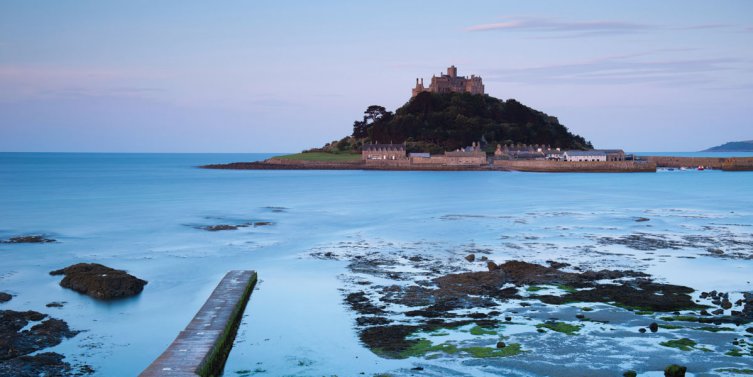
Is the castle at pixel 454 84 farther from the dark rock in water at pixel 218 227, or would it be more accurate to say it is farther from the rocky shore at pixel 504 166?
the dark rock in water at pixel 218 227

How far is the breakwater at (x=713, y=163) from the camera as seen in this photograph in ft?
319

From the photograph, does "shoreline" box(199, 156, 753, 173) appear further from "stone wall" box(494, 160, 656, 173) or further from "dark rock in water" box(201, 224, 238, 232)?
"dark rock in water" box(201, 224, 238, 232)

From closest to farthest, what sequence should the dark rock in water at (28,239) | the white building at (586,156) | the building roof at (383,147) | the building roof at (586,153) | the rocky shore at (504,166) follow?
the dark rock in water at (28,239), the rocky shore at (504,166), the white building at (586,156), the building roof at (586,153), the building roof at (383,147)

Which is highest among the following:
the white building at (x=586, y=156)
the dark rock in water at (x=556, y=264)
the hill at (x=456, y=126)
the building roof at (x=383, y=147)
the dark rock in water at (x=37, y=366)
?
the hill at (x=456, y=126)

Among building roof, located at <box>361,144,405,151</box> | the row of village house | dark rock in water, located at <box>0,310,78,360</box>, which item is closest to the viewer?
dark rock in water, located at <box>0,310,78,360</box>

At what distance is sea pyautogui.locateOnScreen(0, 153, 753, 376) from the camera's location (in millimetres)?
12156

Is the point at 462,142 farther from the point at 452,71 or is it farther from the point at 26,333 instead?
the point at 26,333

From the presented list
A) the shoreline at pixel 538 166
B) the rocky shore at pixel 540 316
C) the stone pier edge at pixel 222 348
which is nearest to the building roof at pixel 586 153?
the shoreline at pixel 538 166

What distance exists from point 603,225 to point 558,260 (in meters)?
11.1

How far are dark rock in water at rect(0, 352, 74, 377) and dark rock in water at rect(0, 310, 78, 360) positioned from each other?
0.28 meters

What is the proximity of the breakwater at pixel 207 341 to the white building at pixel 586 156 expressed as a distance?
3277 inches

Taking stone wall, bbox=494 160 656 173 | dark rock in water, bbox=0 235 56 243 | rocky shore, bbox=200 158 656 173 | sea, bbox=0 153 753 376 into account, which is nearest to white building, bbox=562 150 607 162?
stone wall, bbox=494 160 656 173

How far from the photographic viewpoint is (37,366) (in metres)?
11.3

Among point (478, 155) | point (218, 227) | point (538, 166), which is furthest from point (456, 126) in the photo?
point (218, 227)
